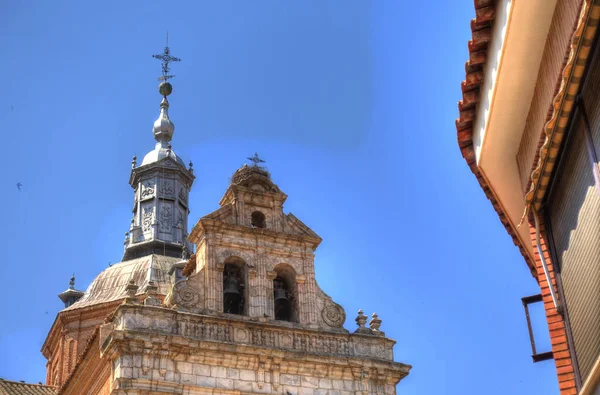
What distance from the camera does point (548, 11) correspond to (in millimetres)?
7277

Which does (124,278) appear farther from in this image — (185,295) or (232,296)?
(185,295)

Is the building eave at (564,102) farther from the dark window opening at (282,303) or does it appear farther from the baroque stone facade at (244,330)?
the dark window opening at (282,303)

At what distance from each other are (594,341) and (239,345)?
14.6m

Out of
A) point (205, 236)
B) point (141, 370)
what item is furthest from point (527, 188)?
point (205, 236)

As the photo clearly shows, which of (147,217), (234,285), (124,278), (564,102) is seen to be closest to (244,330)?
(234,285)

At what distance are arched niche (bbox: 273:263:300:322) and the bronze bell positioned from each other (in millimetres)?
975

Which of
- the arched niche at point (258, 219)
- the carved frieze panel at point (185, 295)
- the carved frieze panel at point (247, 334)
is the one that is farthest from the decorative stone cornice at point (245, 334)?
the arched niche at point (258, 219)

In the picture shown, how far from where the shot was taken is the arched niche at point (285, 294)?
23.6 meters

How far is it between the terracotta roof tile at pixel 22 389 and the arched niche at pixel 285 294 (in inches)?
333

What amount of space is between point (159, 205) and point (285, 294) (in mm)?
14004

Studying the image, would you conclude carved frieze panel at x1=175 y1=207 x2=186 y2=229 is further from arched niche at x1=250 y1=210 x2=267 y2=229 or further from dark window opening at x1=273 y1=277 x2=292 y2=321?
dark window opening at x1=273 y1=277 x2=292 y2=321

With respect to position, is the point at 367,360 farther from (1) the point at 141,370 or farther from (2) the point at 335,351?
(1) the point at 141,370

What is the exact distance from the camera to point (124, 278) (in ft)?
110

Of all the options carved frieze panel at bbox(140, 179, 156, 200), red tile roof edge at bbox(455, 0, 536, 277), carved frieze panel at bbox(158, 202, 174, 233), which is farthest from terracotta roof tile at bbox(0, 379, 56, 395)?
red tile roof edge at bbox(455, 0, 536, 277)
